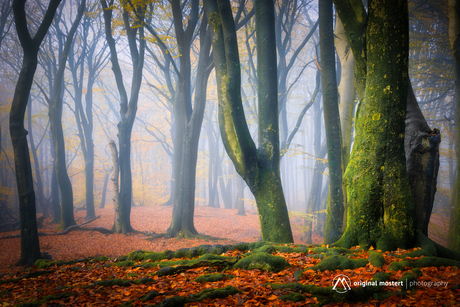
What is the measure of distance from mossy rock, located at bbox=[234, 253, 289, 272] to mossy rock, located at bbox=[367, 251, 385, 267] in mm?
1060

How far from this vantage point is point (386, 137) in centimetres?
339

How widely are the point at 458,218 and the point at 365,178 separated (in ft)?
13.0

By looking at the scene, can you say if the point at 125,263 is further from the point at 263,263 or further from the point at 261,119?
the point at 261,119

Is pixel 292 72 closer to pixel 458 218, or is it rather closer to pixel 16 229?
pixel 458 218

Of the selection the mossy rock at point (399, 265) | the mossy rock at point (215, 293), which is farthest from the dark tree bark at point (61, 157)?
the mossy rock at point (399, 265)

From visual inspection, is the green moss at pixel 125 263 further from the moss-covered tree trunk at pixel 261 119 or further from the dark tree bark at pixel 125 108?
the dark tree bark at pixel 125 108

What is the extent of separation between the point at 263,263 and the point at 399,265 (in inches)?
64.3

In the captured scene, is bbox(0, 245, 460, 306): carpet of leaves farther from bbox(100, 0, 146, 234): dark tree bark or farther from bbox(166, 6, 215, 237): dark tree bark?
bbox(100, 0, 146, 234): dark tree bark

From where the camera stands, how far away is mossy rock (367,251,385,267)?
2.88 meters

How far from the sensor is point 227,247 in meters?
4.30

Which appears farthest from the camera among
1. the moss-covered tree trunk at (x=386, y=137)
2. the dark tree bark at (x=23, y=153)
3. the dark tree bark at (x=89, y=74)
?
the dark tree bark at (x=89, y=74)

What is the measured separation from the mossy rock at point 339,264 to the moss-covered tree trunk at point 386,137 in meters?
0.76

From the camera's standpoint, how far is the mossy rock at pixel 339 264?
295cm

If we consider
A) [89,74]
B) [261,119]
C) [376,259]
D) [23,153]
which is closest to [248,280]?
[376,259]
